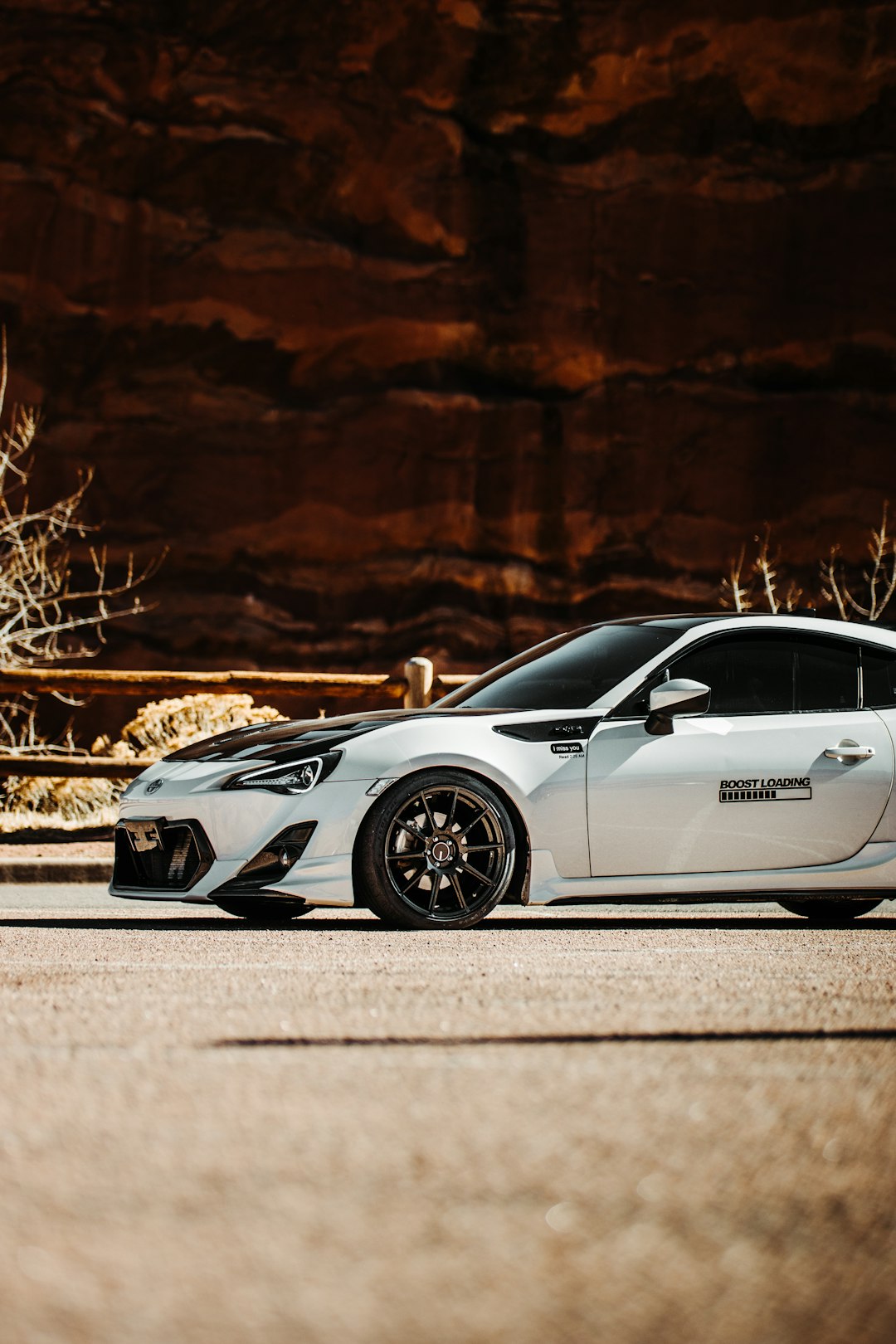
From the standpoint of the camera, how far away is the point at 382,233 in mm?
26875

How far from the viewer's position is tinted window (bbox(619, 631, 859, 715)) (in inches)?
333

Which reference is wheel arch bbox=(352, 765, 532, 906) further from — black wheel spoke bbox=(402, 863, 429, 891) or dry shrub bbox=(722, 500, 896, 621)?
dry shrub bbox=(722, 500, 896, 621)

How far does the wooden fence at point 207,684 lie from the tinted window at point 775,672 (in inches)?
148

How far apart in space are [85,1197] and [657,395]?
990 inches

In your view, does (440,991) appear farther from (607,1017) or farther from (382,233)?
(382,233)

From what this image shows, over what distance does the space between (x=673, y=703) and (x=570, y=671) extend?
888mm

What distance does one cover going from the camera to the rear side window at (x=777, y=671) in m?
8.47

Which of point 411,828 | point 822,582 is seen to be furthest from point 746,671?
point 822,582

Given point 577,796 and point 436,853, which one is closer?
point 436,853

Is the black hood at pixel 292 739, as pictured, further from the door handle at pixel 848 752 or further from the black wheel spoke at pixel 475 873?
the door handle at pixel 848 752

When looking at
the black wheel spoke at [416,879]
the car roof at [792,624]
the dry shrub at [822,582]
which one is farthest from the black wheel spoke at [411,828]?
the dry shrub at [822,582]

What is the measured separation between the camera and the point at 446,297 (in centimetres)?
2692

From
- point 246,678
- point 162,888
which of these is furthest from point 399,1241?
point 246,678

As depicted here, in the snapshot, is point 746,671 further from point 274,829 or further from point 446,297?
point 446,297
